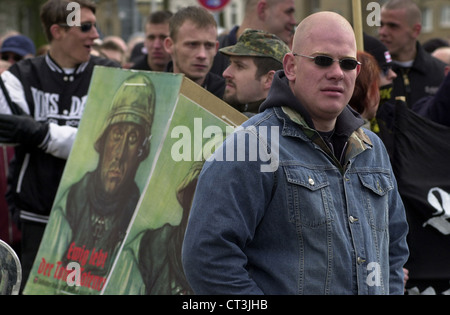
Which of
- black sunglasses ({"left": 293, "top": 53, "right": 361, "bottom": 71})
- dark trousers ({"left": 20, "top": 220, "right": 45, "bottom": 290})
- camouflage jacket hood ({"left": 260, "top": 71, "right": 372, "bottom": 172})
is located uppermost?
black sunglasses ({"left": 293, "top": 53, "right": 361, "bottom": 71})

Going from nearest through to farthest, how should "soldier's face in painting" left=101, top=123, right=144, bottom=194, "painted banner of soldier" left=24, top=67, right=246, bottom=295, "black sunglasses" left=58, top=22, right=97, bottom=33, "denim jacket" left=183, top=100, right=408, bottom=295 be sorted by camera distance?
"denim jacket" left=183, top=100, right=408, bottom=295 → "painted banner of soldier" left=24, top=67, right=246, bottom=295 → "soldier's face in painting" left=101, top=123, right=144, bottom=194 → "black sunglasses" left=58, top=22, right=97, bottom=33

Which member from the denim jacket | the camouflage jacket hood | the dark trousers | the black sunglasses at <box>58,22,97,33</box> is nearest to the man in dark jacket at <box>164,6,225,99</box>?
the black sunglasses at <box>58,22,97,33</box>

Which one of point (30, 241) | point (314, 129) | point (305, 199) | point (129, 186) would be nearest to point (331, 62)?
point (314, 129)

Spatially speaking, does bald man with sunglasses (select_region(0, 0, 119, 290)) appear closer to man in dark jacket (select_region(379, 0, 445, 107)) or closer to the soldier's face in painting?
the soldier's face in painting

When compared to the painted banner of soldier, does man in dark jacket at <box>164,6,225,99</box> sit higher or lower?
higher

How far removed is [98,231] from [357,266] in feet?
6.93

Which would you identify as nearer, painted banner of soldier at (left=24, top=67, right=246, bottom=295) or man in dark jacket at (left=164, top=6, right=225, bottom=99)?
painted banner of soldier at (left=24, top=67, right=246, bottom=295)

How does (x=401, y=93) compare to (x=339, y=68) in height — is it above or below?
below

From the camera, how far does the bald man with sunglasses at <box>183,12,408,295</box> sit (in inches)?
120

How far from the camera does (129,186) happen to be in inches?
189
